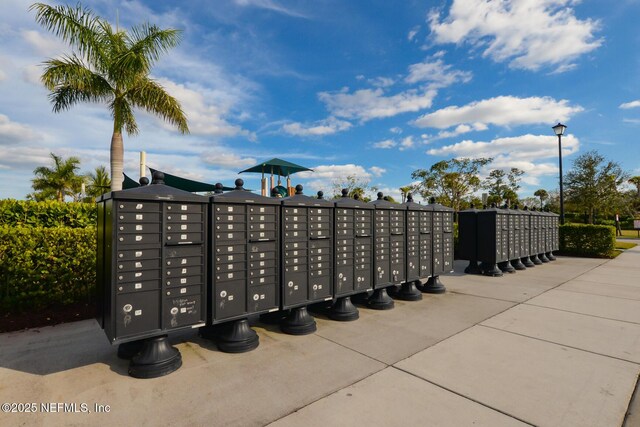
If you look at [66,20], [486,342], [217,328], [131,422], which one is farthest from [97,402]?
[66,20]

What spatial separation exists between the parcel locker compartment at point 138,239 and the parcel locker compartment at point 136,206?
24 cm

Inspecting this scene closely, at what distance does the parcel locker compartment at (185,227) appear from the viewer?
3.34 metres

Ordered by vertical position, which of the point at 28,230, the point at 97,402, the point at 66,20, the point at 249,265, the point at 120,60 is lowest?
the point at 97,402

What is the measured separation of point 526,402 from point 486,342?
138 centimetres

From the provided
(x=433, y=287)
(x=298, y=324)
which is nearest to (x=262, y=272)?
(x=298, y=324)

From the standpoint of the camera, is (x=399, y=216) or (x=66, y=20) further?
(x=66, y=20)

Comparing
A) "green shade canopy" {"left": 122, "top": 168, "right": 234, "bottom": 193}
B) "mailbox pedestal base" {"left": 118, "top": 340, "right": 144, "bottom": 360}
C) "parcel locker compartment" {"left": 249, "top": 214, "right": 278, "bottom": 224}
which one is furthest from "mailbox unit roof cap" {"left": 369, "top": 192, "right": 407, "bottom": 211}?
"green shade canopy" {"left": 122, "top": 168, "right": 234, "bottom": 193}

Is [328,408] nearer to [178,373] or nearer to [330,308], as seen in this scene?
[178,373]

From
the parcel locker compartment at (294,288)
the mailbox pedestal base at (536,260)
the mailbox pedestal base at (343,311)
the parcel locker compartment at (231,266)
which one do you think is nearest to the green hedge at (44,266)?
the parcel locker compartment at (231,266)

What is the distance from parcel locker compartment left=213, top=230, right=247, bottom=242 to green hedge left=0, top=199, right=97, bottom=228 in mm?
4861

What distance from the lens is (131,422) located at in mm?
2479

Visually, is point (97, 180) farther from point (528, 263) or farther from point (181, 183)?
point (528, 263)

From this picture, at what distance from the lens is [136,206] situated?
10.3ft

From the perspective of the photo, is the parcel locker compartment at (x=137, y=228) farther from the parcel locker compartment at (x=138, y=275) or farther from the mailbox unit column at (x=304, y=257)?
the mailbox unit column at (x=304, y=257)
